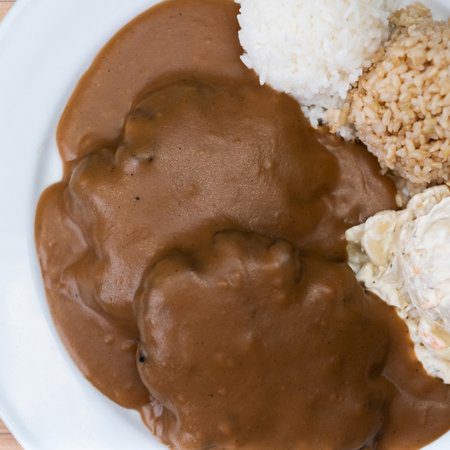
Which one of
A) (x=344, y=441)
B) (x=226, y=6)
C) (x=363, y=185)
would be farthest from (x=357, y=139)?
(x=344, y=441)

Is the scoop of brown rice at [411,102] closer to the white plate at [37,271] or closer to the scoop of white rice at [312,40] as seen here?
the scoop of white rice at [312,40]

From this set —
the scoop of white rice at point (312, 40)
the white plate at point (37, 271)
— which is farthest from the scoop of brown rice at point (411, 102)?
the white plate at point (37, 271)

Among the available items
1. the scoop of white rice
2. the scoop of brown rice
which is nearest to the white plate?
the scoop of white rice

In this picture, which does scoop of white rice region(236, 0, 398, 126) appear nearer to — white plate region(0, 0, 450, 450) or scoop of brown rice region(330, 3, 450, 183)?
scoop of brown rice region(330, 3, 450, 183)

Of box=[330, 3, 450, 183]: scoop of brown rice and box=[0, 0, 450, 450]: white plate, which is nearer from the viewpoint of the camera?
box=[330, 3, 450, 183]: scoop of brown rice

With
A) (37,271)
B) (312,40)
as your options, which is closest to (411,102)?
(312,40)

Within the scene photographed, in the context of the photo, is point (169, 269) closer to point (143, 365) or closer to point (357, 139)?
point (143, 365)

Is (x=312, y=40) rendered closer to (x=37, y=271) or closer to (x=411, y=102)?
(x=411, y=102)
